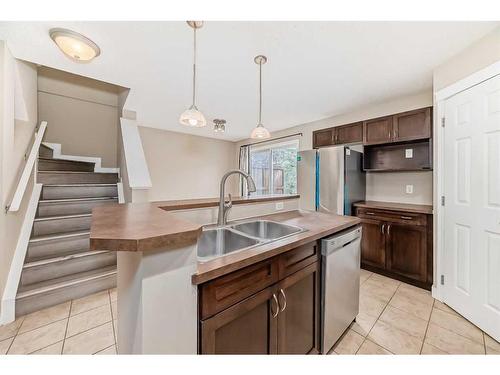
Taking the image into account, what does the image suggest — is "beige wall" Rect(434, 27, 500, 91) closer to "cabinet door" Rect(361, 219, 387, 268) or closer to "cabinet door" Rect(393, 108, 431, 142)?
"cabinet door" Rect(393, 108, 431, 142)

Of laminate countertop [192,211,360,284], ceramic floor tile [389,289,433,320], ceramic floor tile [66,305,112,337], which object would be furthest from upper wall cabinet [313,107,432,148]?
ceramic floor tile [66,305,112,337]

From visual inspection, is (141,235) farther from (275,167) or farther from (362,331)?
(275,167)

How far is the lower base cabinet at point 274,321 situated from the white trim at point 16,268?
2107 mm

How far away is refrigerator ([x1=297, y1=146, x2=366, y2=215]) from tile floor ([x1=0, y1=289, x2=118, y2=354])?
2.82 metres

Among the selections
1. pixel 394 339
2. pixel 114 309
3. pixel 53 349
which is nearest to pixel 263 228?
pixel 394 339

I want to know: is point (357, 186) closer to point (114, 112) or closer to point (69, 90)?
point (114, 112)

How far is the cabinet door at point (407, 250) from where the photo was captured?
7.63 ft

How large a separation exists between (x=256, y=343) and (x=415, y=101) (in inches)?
129

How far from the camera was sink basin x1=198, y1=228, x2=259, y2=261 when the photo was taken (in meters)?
1.38

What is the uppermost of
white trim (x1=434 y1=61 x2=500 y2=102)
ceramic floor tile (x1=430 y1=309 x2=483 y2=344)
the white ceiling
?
the white ceiling

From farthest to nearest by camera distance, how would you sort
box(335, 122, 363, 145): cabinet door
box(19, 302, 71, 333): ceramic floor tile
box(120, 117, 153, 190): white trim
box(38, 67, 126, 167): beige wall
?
box(38, 67, 126, 167): beige wall, box(335, 122, 363, 145): cabinet door, box(120, 117, 153, 190): white trim, box(19, 302, 71, 333): ceramic floor tile

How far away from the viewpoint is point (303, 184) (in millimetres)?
3465

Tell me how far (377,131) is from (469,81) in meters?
1.09

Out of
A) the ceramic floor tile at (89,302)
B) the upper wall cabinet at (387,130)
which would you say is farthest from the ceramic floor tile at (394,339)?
→ the ceramic floor tile at (89,302)
